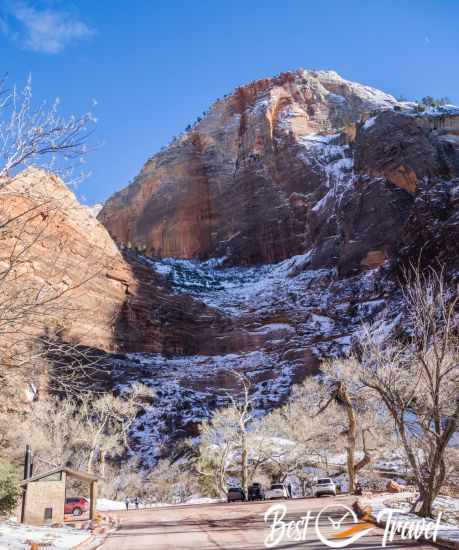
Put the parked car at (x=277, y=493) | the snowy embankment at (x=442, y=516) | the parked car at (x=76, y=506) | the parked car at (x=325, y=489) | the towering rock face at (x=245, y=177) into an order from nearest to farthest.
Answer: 1. the snowy embankment at (x=442, y=516)
2. the parked car at (x=325, y=489)
3. the parked car at (x=76, y=506)
4. the parked car at (x=277, y=493)
5. the towering rock face at (x=245, y=177)

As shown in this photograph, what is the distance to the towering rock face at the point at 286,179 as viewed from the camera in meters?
87.1

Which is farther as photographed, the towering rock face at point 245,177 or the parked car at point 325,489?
the towering rock face at point 245,177

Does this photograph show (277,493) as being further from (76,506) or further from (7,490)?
(7,490)

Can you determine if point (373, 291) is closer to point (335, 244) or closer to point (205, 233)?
point (335, 244)

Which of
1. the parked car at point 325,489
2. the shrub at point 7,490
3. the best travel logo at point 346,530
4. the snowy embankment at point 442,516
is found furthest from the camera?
the parked car at point 325,489

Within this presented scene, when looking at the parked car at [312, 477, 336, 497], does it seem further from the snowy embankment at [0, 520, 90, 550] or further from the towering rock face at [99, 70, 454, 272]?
the towering rock face at [99, 70, 454, 272]

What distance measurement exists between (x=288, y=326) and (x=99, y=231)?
110 feet

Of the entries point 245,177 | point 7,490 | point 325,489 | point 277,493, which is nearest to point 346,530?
point 7,490

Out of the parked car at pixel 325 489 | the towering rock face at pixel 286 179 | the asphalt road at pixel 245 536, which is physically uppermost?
the towering rock face at pixel 286 179

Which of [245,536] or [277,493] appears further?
[277,493]

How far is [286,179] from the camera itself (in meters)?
123

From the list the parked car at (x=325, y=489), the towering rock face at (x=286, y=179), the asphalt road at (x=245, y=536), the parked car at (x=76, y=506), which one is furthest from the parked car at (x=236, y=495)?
the towering rock face at (x=286, y=179)

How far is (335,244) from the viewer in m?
91.4

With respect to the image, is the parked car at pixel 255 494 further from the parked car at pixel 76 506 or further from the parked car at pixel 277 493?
the parked car at pixel 76 506
